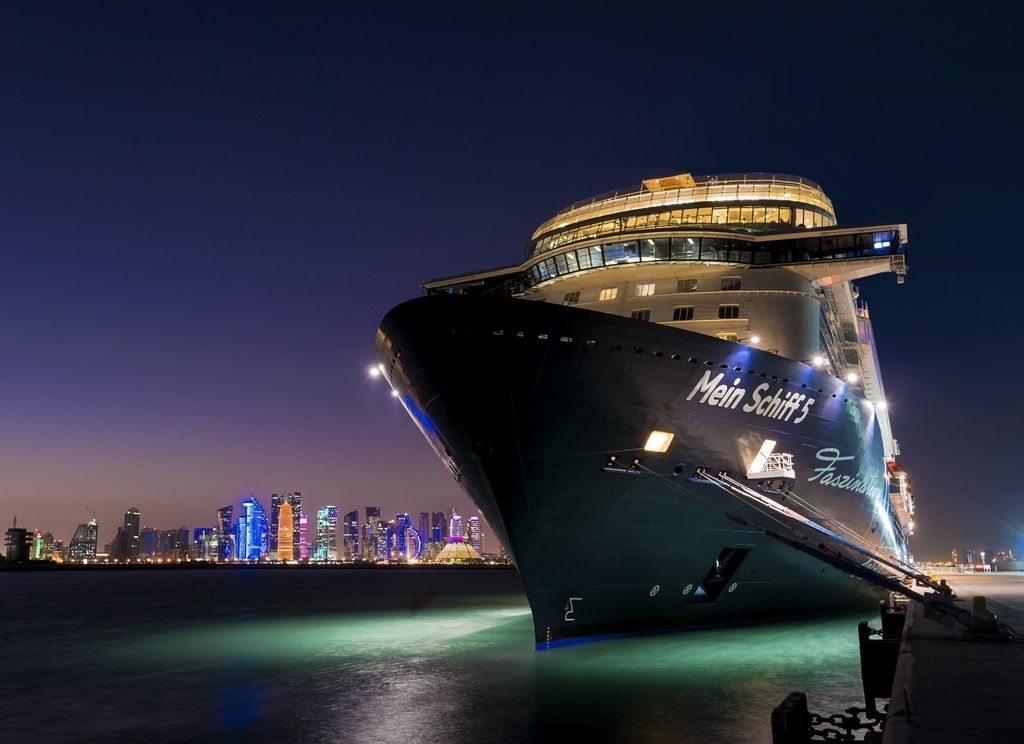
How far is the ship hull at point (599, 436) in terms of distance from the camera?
Result: 14.6 m

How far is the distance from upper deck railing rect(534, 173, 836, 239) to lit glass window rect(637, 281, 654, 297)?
398cm

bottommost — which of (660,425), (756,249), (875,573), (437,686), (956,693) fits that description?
(437,686)

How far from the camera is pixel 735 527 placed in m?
16.3

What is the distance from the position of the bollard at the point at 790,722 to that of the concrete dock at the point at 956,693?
0.85m

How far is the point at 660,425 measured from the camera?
15.0 metres

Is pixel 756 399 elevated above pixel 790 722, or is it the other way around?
pixel 756 399

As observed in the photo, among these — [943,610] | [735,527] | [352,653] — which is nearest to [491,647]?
[352,653]

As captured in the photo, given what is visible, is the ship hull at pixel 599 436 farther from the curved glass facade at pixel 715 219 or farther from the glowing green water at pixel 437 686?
the curved glass facade at pixel 715 219

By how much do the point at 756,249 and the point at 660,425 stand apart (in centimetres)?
736

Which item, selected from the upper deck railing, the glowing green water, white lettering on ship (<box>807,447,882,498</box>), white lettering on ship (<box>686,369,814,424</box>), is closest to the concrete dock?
the glowing green water

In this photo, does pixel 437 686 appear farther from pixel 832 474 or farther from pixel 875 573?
pixel 832 474

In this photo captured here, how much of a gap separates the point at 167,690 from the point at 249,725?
172 inches

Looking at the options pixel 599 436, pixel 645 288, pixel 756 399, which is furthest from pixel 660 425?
pixel 645 288

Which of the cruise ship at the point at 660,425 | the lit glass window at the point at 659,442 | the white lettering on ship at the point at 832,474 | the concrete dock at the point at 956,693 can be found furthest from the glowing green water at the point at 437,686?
the lit glass window at the point at 659,442
